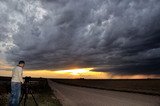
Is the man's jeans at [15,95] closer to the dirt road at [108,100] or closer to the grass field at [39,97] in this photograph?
the grass field at [39,97]

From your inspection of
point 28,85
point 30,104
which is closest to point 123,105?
point 30,104

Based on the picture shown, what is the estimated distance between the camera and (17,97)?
1446 cm

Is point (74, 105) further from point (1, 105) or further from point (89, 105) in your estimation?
point (1, 105)

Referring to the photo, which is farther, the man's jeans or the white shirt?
the white shirt

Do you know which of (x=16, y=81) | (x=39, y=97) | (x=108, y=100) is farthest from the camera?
(x=39, y=97)

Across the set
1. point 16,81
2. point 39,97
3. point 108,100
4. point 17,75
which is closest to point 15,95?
point 16,81

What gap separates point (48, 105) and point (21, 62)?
6.77 m

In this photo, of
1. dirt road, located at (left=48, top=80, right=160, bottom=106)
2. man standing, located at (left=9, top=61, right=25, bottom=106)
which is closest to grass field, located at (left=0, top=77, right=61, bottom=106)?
dirt road, located at (left=48, top=80, right=160, bottom=106)

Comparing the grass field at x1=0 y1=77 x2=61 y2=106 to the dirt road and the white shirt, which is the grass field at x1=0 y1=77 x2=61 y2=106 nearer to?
the dirt road

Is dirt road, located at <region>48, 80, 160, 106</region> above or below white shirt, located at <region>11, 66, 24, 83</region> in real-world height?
below

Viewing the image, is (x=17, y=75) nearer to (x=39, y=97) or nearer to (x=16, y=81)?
(x=16, y=81)

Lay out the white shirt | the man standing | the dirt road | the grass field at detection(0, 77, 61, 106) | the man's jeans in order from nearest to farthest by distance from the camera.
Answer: the man's jeans, the man standing, the white shirt, the grass field at detection(0, 77, 61, 106), the dirt road

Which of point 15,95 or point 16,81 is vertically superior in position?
point 16,81

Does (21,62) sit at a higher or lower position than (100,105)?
higher
